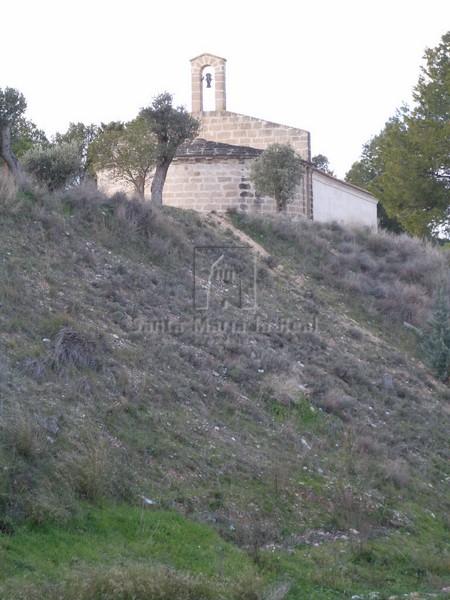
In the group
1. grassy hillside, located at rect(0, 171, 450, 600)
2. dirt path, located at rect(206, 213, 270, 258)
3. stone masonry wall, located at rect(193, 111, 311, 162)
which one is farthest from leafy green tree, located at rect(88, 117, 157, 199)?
stone masonry wall, located at rect(193, 111, 311, 162)

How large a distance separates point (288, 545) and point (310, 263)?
1359cm

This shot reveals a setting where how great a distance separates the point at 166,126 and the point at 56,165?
4.81 meters

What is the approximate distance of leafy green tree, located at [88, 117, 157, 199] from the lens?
24.8m

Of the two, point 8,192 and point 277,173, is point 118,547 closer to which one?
point 8,192

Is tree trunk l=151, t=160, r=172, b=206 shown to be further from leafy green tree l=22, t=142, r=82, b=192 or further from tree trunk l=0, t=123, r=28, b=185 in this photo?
tree trunk l=0, t=123, r=28, b=185

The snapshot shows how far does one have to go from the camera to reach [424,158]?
121 feet

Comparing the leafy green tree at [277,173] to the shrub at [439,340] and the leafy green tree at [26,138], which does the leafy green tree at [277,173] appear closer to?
the shrub at [439,340]

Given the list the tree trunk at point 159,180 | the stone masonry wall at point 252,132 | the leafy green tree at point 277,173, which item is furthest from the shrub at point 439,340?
the stone masonry wall at point 252,132

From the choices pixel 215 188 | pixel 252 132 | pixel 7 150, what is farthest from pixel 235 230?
pixel 252 132

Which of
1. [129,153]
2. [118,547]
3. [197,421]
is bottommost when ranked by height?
[118,547]

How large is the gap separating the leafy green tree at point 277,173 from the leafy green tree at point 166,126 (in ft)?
9.55

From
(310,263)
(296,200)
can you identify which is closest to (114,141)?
(296,200)

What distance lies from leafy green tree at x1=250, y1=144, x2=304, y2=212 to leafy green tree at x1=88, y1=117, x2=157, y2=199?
10.8 feet

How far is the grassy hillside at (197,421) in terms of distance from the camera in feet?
26.9
